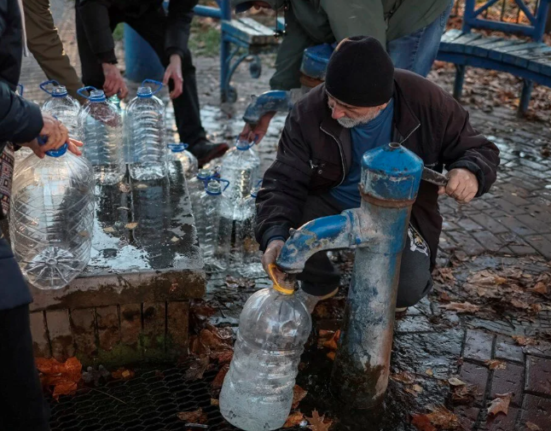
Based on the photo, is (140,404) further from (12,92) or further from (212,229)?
(212,229)

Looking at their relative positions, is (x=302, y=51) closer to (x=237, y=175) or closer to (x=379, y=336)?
(x=237, y=175)

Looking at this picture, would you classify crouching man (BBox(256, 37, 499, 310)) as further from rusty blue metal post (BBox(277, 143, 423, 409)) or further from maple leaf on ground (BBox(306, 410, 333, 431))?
maple leaf on ground (BBox(306, 410, 333, 431))

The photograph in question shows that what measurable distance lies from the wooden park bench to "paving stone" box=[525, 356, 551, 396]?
375 centimetres

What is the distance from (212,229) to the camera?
4.67 m

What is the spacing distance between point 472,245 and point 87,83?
3.40 meters

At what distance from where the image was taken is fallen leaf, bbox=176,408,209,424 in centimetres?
307

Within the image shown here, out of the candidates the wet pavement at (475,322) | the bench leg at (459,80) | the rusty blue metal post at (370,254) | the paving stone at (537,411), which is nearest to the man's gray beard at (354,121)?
the rusty blue metal post at (370,254)

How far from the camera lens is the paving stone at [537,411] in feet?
10.3

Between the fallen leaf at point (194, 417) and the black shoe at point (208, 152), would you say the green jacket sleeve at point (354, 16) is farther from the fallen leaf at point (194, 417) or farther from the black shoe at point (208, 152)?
the fallen leaf at point (194, 417)

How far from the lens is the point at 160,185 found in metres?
3.97

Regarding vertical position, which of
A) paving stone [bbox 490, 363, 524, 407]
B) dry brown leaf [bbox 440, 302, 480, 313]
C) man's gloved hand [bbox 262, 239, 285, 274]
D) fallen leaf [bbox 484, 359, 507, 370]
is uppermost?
man's gloved hand [bbox 262, 239, 285, 274]

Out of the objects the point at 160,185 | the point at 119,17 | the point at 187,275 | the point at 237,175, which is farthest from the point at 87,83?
the point at 187,275

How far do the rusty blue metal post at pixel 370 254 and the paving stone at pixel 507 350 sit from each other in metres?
0.85

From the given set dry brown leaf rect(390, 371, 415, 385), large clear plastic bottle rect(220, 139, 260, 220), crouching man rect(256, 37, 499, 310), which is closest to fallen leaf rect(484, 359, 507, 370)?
dry brown leaf rect(390, 371, 415, 385)
